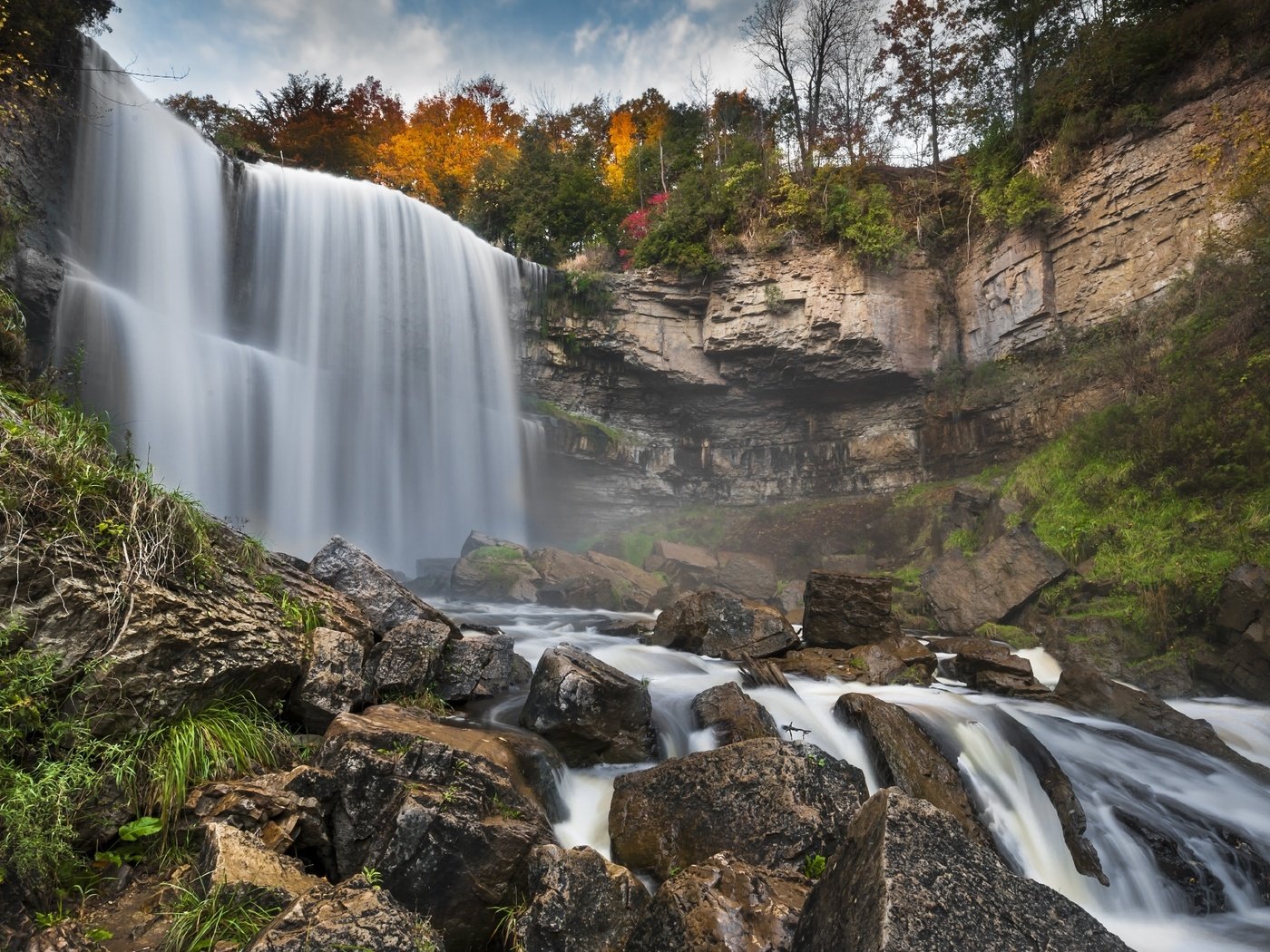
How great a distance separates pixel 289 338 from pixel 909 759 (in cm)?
1840

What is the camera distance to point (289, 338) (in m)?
17.2

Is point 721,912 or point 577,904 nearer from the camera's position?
point 721,912

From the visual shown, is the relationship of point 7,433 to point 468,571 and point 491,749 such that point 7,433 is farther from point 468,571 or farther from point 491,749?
point 468,571

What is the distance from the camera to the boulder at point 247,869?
2635 millimetres

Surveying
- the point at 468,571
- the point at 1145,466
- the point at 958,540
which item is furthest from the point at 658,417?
the point at 1145,466

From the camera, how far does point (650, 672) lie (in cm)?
773

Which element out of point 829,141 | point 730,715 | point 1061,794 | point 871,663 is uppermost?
point 829,141

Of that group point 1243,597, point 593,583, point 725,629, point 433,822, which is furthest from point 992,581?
point 433,822

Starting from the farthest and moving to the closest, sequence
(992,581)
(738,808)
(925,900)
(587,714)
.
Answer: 1. (992,581)
2. (587,714)
3. (738,808)
4. (925,900)

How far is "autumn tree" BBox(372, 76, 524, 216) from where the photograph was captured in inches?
1047

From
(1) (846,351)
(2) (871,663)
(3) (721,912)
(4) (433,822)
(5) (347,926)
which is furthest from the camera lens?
(1) (846,351)

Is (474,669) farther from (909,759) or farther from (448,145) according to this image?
(448,145)

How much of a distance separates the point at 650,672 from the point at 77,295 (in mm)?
13221

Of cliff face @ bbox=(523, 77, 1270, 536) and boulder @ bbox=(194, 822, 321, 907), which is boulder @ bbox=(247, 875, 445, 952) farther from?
cliff face @ bbox=(523, 77, 1270, 536)
